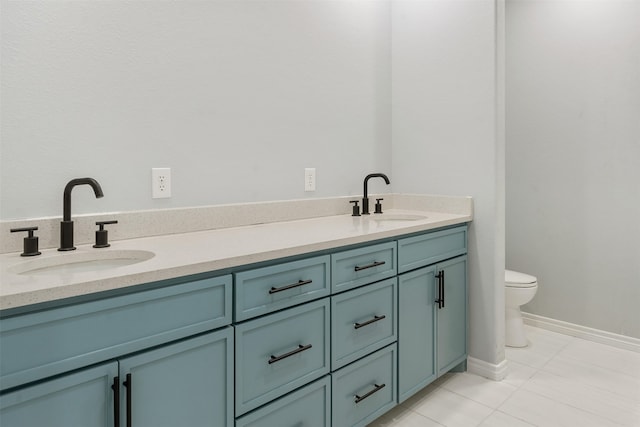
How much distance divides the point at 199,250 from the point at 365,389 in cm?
91

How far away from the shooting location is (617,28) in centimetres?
262

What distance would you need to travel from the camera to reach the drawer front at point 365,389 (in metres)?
1.63

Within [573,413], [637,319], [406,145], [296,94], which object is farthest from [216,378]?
[637,319]

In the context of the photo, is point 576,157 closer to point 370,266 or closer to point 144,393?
point 370,266

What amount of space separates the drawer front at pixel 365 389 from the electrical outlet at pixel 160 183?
950mm

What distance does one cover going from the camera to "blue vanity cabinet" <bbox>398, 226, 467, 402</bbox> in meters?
1.94

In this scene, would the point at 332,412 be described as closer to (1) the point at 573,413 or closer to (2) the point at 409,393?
(2) the point at 409,393

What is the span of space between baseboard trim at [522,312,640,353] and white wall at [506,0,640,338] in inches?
1.4

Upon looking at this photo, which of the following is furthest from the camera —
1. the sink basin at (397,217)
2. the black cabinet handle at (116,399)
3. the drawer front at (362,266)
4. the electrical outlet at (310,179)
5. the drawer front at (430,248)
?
the sink basin at (397,217)

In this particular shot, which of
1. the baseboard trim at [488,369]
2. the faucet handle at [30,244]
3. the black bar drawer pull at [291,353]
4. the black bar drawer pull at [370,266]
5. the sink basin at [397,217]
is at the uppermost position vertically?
the sink basin at [397,217]

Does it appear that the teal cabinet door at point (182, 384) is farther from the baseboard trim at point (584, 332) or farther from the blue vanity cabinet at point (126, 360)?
the baseboard trim at point (584, 332)

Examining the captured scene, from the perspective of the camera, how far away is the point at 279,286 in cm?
139

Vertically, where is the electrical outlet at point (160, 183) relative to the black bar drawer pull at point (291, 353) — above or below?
above

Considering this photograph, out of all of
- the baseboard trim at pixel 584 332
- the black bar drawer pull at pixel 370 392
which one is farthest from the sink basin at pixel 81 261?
the baseboard trim at pixel 584 332
